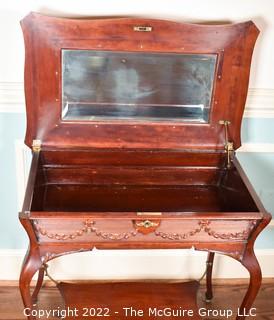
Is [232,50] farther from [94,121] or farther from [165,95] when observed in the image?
[94,121]

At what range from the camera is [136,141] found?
1.29 m

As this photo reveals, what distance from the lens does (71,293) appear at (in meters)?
1.59

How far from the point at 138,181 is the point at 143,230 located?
11.2 inches

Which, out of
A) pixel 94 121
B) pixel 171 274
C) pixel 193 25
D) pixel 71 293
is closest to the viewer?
pixel 193 25

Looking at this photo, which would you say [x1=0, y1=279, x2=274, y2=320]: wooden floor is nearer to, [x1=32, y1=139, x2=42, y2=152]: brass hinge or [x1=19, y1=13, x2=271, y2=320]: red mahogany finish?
[x1=19, y1=13, x2=271, y2=320]: red mahogany finish

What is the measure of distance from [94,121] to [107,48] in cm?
22

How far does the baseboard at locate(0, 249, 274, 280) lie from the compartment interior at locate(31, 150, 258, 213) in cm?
43

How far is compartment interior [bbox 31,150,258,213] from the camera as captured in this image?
50.0 inches

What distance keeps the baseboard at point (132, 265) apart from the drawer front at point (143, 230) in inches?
23.1

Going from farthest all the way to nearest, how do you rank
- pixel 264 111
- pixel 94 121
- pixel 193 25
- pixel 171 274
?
pixel 171 274 → pixel 264 111 → pixel 94 121 → pixel 193 25

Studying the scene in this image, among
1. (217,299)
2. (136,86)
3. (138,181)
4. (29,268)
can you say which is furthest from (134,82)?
(217,299)

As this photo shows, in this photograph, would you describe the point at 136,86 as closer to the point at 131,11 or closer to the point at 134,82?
the point at 134,82

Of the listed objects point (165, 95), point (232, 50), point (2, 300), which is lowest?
point (2, 300)

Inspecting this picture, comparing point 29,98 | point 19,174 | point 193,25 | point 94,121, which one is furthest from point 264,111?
point 19,174
